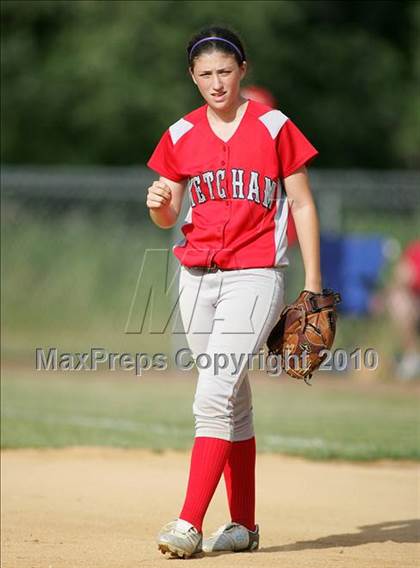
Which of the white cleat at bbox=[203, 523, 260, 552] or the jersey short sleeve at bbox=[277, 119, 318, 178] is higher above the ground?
the jersey short sleeve at bbox=[277, 119, 318, 178]

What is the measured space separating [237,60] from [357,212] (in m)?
9.68

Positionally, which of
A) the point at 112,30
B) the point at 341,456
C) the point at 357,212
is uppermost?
the point at 112,30

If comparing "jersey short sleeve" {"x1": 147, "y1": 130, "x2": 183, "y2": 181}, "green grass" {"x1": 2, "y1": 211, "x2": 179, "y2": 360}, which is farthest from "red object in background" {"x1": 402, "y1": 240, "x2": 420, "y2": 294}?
"jersey short sleeve" {"x1": 147, "y1": 130, "x2": 183, "y2": 181}

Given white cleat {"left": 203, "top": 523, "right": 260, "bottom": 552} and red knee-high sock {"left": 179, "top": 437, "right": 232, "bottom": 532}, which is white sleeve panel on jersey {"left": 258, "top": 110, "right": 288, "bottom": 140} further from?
white cleat {"left": 203, "top": 523, "right": 260, "bottom": 552}

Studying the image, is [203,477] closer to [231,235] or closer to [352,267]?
[231,235]

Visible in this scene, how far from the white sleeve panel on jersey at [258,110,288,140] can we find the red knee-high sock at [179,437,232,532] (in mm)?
1244

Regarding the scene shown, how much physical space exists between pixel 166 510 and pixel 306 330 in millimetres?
1565

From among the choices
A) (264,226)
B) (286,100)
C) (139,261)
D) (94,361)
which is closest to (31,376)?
(94,361)

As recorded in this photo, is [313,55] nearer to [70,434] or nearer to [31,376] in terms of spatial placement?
[31,376]

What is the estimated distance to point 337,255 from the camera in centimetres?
1240

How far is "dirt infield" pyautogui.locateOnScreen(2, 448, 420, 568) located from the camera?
455 centimetres

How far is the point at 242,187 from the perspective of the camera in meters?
4.53

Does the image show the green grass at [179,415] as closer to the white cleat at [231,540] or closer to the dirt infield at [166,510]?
the dirt infield at [166,510]

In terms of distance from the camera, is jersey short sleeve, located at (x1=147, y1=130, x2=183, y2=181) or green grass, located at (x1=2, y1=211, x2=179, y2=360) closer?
jersey short sleeve, located at (x1=147, y1=130, x2=183, y2=181)
